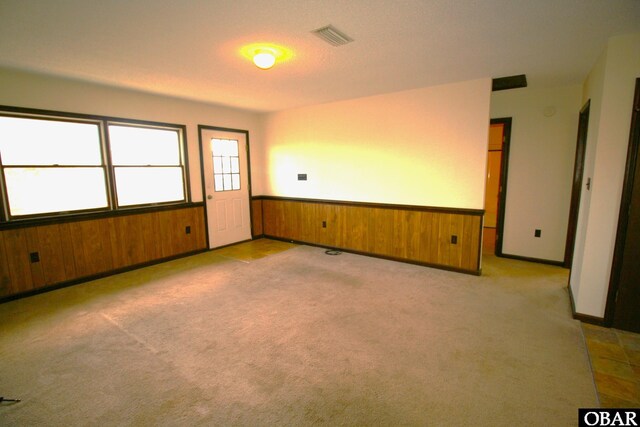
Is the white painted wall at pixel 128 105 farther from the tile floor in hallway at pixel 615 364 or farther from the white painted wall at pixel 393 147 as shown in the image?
the tile floor in hallway at pixel 615 364

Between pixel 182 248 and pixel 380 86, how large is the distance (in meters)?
4.05

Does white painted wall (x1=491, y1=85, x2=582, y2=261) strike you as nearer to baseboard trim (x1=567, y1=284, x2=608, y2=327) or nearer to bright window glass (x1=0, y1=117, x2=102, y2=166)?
baseboard trim (x1=567, y1=284, x2=608, y2=327)

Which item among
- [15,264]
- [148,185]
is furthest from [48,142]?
[15,264]

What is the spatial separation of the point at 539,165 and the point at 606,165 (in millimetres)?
1876

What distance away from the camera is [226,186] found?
5672 millimetres

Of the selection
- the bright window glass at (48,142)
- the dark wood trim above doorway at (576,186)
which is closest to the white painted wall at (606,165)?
the dark wood trim above doorway at (576,186)

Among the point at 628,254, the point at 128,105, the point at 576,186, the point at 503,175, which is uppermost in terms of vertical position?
the point at 128,105

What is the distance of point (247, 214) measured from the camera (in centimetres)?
612

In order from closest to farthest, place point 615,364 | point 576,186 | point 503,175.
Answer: point 615,364, point 576,186, point 503,175

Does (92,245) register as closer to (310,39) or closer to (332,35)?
(310,39)

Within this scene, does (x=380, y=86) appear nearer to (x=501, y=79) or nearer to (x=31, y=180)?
(x=501, y=79)

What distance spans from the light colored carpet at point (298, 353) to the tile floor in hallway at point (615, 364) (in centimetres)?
7

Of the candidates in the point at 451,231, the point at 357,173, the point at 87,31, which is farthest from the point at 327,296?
the point at 87,31

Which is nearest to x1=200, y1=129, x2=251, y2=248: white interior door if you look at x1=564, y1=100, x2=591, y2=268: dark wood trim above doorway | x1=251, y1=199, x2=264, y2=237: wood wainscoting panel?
x1=251, y1=199, x2=264, y2=237: wood wainscoting panel
